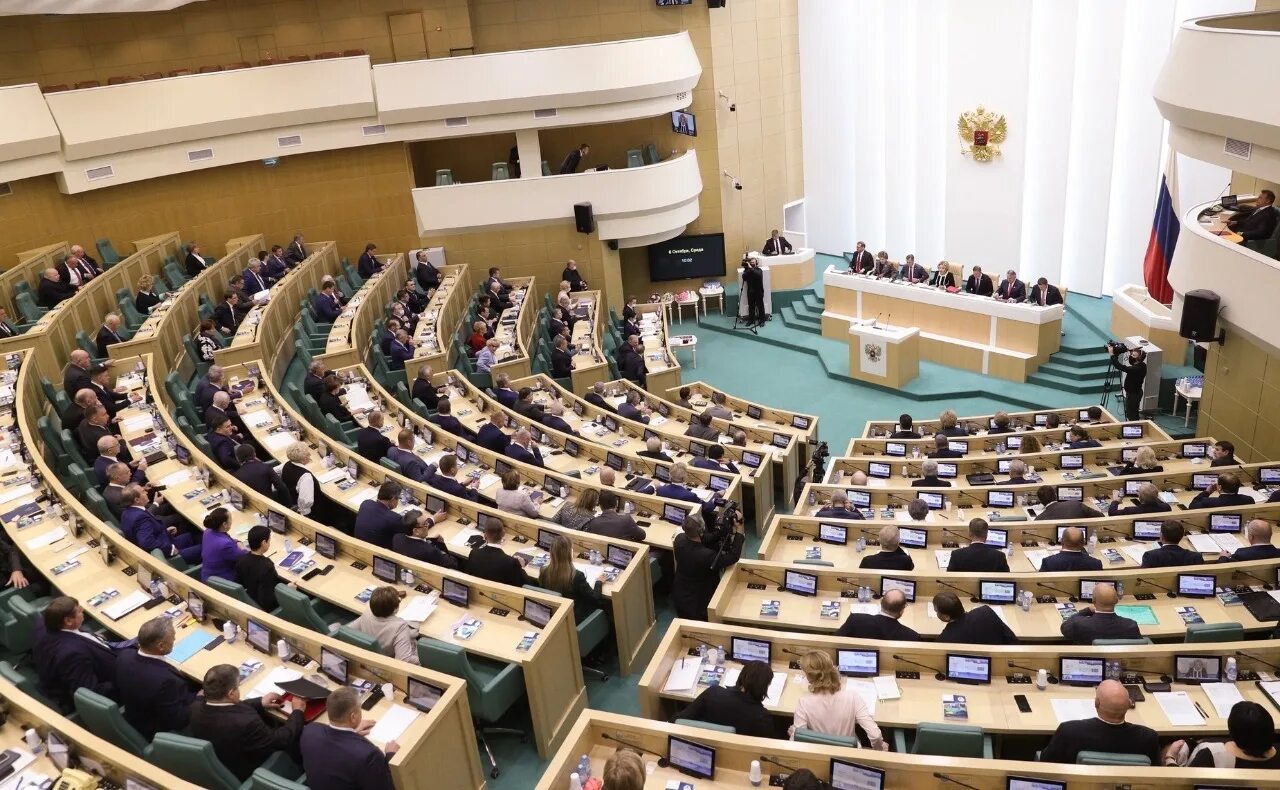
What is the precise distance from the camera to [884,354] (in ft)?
48.2

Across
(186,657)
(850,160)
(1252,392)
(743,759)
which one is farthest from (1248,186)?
(186,657)

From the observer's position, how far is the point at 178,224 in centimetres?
1741

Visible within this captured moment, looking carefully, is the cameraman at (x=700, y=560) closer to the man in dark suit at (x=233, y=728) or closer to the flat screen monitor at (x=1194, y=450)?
the man in dark suit at (x=233, y=728)

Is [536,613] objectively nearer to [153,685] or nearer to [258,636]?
[258,636]

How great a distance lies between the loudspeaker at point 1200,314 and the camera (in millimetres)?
10055

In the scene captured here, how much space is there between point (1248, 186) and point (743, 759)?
39.2 ft

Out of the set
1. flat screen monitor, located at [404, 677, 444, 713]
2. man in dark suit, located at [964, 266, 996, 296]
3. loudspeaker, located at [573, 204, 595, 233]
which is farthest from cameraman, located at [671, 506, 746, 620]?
loudspeaker, located at [573, 204, 595, 233]

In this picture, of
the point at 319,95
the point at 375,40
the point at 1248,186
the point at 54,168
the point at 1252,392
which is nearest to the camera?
the point at 1252,392

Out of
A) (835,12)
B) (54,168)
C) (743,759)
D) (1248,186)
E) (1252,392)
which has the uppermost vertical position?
(835,12)

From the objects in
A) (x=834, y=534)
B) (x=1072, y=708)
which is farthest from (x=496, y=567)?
(x=1072, y=708)

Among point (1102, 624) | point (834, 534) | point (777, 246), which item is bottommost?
point (777, 246)

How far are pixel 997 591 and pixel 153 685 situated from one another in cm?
572

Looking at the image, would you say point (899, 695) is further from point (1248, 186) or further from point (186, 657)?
point (1248, 186)

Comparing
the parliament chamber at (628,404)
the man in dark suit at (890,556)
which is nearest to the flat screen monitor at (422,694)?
the parliament chamber at (628,404)
